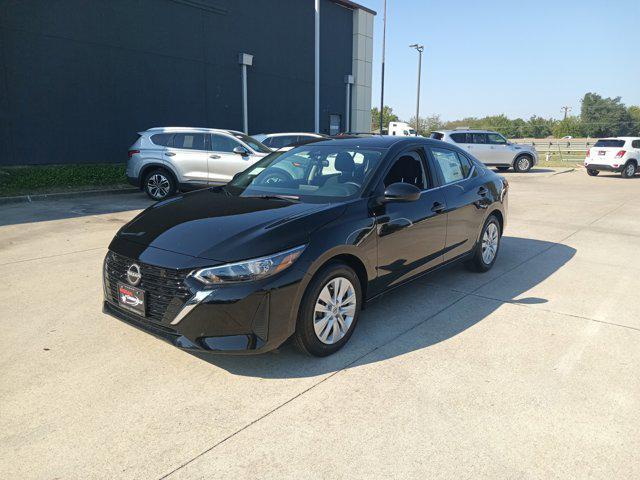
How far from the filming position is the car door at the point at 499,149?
69.4ft

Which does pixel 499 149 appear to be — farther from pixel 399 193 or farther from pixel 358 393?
pixel 358 393

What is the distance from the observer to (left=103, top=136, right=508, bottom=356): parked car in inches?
121

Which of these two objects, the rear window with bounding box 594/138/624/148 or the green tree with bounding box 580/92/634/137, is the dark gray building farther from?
the green tree with bounding box 580/92/634/137

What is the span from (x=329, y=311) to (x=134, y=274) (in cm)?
137

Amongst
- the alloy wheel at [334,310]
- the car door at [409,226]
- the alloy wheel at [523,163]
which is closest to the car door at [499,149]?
the alloy wheel at [523,163]

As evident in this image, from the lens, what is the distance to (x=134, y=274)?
10.9ft

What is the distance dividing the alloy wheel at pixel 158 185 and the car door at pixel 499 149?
48.4ft

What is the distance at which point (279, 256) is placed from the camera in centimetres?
318

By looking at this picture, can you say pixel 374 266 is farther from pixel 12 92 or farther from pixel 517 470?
pixel 12 92

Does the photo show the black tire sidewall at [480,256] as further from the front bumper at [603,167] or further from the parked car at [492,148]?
the front bumper at [603,167]

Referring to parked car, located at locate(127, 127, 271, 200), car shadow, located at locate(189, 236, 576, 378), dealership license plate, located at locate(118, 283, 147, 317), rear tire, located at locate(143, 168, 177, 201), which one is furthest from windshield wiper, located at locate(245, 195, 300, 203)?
rear tire, located at locate(143, 168, 177, 201)

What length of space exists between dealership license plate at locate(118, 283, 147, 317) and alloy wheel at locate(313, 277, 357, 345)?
45.5 inches

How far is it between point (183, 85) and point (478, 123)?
97.7 m

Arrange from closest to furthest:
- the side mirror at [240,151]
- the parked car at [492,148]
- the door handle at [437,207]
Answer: the door handle at [437,207], the side mirror at [240,151], the parked car at [492,148]
